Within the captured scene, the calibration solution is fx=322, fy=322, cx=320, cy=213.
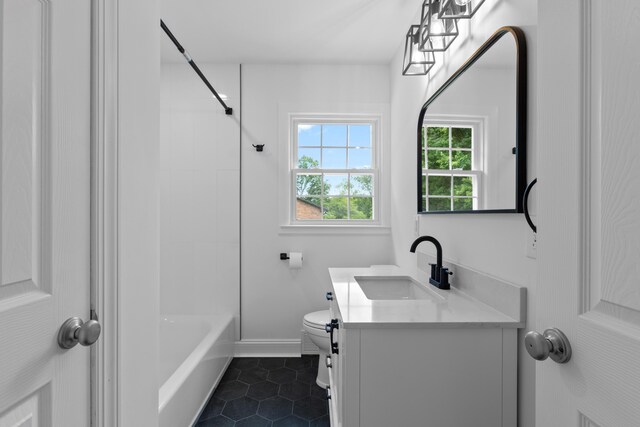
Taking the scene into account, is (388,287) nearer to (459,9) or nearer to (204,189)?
(459,9)

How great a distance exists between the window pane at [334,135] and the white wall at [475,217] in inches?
19.5

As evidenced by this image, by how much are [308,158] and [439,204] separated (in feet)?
4.48

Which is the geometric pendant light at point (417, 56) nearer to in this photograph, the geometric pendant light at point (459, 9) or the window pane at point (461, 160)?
the geometric pendant light at point (459, 9)

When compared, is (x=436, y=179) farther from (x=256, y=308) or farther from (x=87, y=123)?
(x=256, y=308)

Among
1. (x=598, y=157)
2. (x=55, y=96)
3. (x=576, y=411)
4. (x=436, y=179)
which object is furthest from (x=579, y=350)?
(x=436, y=179)

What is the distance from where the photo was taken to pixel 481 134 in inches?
52.6

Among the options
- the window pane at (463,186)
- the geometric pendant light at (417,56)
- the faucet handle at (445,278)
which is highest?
the geometric pendant light at (417,56)

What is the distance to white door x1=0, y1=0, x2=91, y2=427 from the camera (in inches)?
20.6

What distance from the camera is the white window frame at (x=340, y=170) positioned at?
108 inches

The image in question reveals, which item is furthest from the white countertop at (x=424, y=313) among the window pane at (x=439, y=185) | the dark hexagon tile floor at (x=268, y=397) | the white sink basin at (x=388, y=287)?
the dark hexagon tile floor at (x=268, y=397)

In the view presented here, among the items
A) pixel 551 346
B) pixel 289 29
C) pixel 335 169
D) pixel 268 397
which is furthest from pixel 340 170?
pixel 551 346

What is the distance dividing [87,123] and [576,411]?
1.09 meters

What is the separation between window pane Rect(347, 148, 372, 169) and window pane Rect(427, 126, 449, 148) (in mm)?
1004

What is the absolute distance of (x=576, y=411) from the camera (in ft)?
1.77
